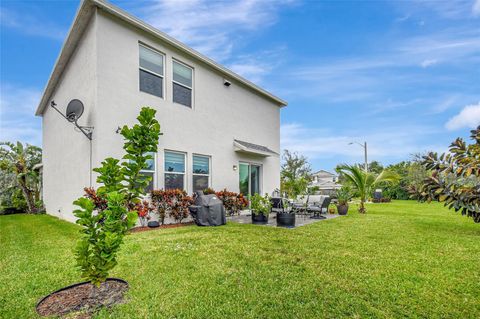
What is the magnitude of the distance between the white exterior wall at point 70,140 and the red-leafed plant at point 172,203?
94.4 inches

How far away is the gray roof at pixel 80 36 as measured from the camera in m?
8.25

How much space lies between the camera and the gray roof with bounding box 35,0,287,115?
825cm

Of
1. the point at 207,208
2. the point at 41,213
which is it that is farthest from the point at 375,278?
the point at 41,213

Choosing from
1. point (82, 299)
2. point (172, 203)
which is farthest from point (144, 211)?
point (82, 299)

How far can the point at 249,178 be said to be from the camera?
14305mm

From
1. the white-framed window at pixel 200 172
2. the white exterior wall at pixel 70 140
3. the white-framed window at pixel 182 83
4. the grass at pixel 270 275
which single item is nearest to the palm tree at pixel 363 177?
the grass at pixel 270 275

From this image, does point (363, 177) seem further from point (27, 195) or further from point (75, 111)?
point (27, 195)

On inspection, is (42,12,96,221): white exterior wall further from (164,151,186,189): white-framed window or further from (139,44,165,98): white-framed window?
(164,151,186,189): white-framed window

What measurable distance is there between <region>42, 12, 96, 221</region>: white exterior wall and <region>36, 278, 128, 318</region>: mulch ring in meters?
5.82

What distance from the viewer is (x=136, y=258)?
527 cm

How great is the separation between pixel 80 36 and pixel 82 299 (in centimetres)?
982

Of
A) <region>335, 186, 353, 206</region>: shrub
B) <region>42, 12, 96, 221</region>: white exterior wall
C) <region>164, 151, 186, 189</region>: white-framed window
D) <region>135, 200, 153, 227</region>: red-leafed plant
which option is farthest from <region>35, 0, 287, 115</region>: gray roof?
<region>335, 186, 353, 206</region>: shrub

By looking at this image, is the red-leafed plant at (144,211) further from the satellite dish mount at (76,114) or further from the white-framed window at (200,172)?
the satellite dish mount at (76,114)

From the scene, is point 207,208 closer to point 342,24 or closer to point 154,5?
point 154,5
